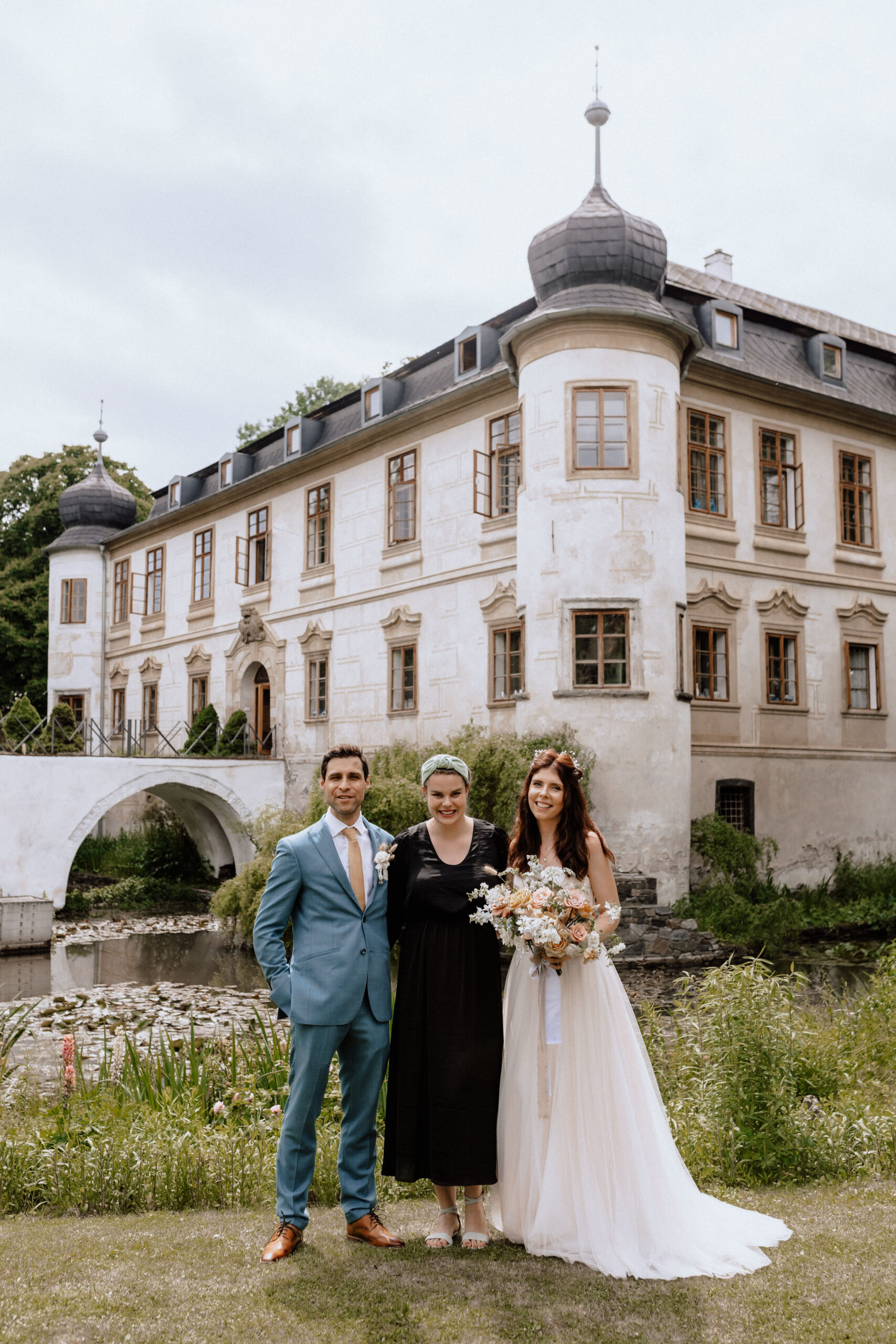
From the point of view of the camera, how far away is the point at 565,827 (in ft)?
14.8

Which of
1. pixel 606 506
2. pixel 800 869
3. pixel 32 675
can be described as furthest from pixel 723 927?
pixel 32 675

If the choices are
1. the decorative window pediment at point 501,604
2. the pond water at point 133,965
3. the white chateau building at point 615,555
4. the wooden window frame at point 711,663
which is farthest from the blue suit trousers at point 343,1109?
the wooden window frame at point 711,663

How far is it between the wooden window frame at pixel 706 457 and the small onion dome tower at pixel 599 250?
7.35 feet

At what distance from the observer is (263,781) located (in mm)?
22734

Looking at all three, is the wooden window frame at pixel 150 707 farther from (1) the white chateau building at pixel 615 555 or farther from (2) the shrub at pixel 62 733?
(1) the white chateau building at pixel 615 555

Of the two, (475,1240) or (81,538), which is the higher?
(81,538)

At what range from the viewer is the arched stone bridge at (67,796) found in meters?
19.2

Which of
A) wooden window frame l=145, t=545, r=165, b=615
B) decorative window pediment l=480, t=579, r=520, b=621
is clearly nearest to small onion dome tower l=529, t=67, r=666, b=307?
decorative window pediment l=480, t=579, r=520, b=621

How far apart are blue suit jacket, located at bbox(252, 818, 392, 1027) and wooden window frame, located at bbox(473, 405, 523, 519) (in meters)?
14.3

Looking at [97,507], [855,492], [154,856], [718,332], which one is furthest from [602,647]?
[97,507]

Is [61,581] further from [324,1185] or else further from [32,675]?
[324,1185]

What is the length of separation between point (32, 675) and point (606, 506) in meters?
24.6

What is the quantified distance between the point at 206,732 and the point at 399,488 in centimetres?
795

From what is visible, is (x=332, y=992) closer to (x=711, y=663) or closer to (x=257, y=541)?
(x=711, y=663)
